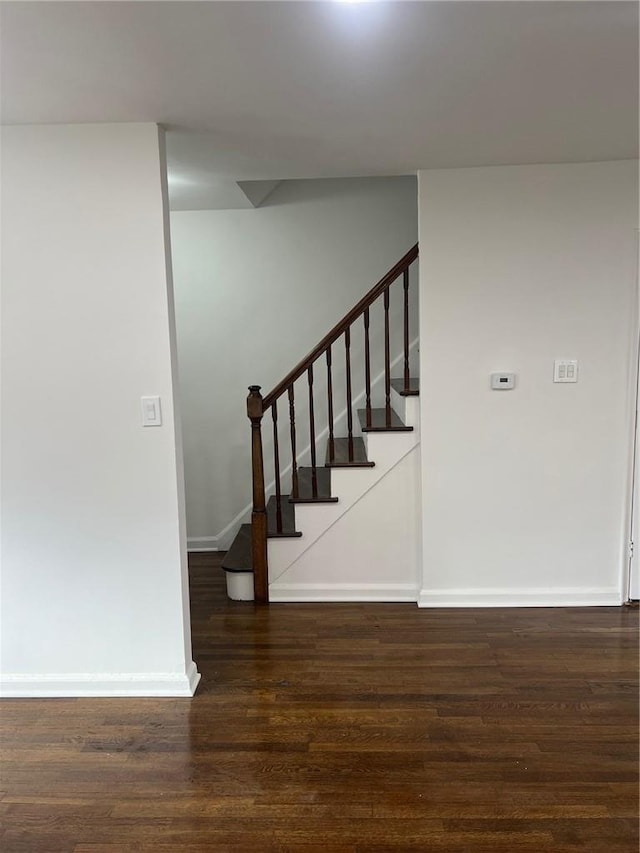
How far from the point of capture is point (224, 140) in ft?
8.13

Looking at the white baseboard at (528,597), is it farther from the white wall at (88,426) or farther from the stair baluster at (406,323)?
the white wall at (88,426)

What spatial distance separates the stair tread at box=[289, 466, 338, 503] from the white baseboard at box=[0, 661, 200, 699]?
45.9 inches

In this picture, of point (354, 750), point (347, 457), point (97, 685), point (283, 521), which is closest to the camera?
point (354, 750)

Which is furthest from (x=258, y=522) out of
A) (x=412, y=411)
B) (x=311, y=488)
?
(x=412, y=411)

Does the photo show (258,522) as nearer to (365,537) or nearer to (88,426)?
(365,537)

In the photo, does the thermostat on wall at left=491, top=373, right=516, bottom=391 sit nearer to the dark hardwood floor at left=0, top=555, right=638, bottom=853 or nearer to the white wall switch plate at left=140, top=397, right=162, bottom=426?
the dark hardwood floor at left=0, top=555, right=638, bottom=853

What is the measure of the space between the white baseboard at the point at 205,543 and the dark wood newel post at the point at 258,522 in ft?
3.38

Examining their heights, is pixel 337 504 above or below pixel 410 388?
below

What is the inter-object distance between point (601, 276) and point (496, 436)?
0.96 meters

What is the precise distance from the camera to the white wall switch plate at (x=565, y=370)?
3.13 m

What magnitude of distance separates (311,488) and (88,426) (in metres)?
1.57

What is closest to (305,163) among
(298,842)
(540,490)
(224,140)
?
(224,140)

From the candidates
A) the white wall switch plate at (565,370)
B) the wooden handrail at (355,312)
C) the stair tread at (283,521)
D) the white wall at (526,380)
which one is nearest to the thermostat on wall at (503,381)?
the white wall at (526,380)

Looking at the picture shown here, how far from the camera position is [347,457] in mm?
3486
